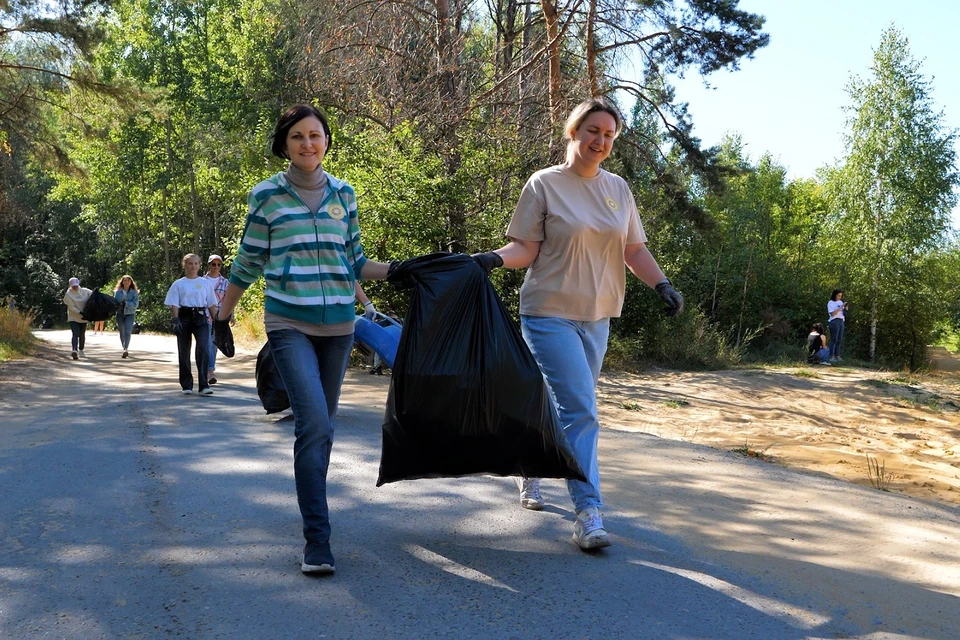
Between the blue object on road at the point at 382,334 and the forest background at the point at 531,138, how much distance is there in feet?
14.6

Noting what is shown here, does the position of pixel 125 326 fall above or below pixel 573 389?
below

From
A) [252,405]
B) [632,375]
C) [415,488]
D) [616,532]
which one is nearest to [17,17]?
[252,405]

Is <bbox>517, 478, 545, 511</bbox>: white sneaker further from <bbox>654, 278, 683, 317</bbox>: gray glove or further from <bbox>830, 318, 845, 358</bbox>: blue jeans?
<bbox>830, 318, 845, 358</bbox>: blue jeans

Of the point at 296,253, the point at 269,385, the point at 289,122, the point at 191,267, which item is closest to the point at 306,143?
the point at 289,122

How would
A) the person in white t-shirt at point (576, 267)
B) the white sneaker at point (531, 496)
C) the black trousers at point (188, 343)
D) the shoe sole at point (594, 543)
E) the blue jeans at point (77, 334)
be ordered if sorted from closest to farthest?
1. the shoe sole at point (594, 543)
2. the person in white t-shirt at point (576, 267)
3. the white sneaker at point (531, 496)
4. the black trousers at point (188, 343)
5. the blue jeans at point (77, 334)

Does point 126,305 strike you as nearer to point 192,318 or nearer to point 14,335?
point 14,335

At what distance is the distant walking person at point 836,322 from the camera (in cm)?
2220

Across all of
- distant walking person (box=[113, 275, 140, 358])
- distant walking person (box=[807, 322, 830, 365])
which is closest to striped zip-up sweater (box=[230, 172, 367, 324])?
distant walking person (box=[113, 275, 140, 358])

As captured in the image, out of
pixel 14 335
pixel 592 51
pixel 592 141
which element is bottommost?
pixel 14 335

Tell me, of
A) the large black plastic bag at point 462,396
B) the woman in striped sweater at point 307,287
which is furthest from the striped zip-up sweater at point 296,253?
the large black plastic bag at point 462,396

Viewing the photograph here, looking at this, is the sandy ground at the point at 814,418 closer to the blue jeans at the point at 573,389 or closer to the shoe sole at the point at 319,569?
the blue jeans at the point at 573,389

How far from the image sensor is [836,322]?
73.5 ft

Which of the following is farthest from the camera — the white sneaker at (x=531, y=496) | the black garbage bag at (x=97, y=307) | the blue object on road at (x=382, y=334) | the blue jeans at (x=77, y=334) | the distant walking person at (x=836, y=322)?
the distant walking person at (x=836, y=322)

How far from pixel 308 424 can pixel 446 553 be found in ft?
2.92
